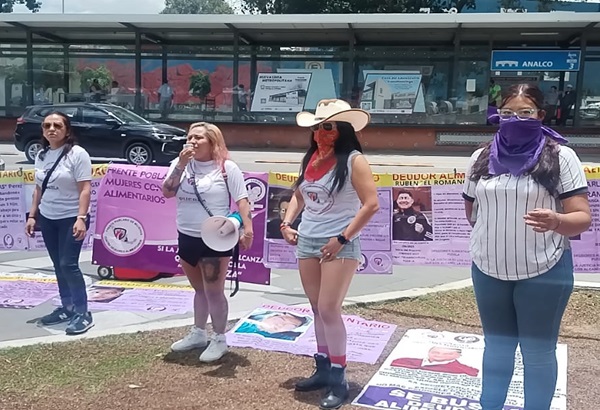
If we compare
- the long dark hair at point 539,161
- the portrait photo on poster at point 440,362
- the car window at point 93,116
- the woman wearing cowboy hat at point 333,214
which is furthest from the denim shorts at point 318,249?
the car window at point 93,116

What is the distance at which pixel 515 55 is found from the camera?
76.2 ft

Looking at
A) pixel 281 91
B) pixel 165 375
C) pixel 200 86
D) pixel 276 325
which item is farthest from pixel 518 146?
pixel 200 86

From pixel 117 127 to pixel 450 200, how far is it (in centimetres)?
1338

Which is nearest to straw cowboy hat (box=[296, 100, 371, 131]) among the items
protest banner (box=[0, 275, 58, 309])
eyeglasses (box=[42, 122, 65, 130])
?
eyeglasses (box=[42, 122, 65, 130])

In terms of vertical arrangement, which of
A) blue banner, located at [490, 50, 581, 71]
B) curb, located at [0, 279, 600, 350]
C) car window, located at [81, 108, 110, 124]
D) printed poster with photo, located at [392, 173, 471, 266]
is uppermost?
blue banner, located at [490, 50, 581, 71]

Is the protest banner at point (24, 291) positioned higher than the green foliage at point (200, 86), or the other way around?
the green foliage at point (200, 86)

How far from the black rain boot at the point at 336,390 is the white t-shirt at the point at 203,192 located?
126cm

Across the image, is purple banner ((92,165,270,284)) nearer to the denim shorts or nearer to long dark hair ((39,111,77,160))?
long dark hair ((39,111,77,160))

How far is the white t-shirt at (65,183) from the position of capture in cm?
504

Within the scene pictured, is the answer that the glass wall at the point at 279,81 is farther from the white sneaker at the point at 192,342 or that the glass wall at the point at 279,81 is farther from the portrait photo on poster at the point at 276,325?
the white sneaker at the point at 192,342

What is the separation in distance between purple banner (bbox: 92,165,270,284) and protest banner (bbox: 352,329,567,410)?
2.67 meters

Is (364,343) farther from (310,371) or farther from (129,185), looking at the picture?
(129,185)

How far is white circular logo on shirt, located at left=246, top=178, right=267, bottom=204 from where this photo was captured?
21.1 feet

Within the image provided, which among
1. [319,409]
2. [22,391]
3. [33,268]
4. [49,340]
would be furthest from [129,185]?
[319,409]
